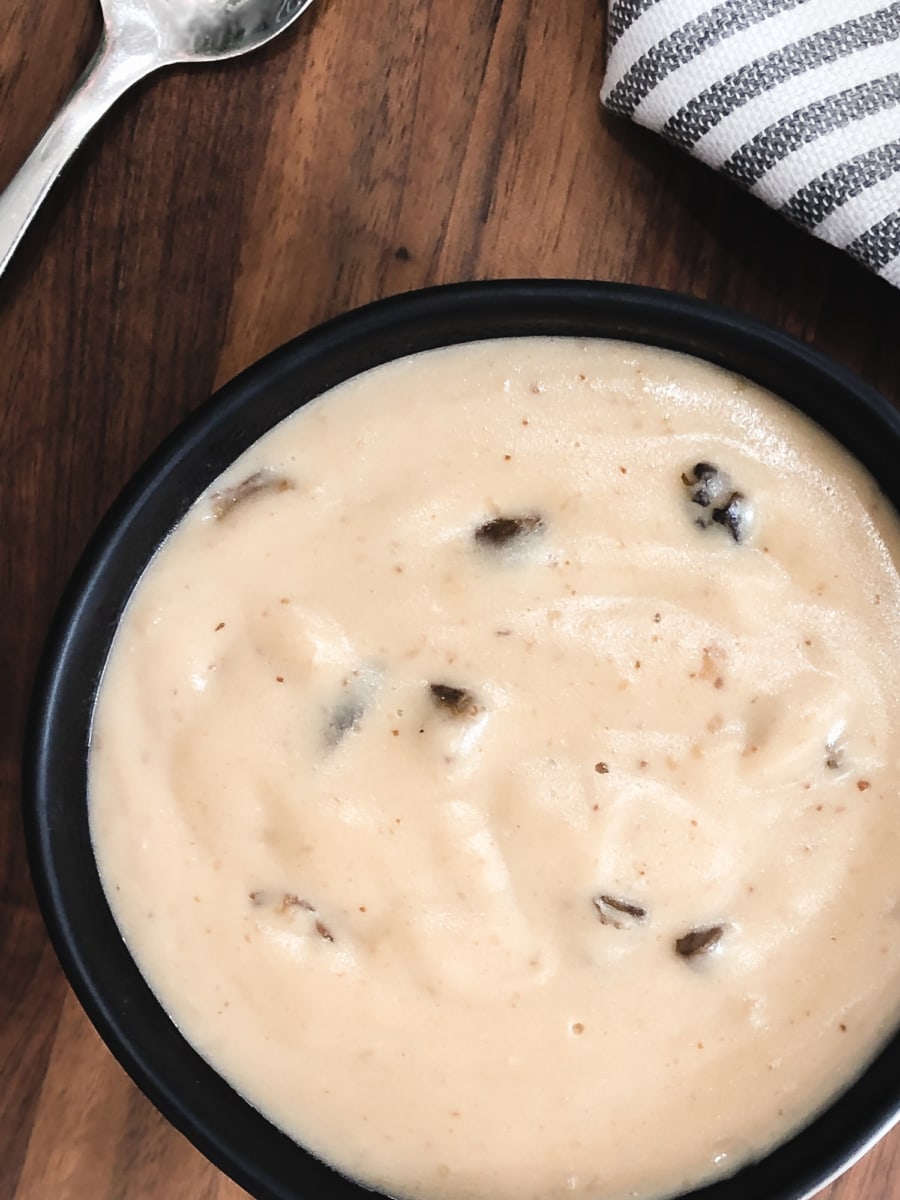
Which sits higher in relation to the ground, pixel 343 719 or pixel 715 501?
pixel 715 501

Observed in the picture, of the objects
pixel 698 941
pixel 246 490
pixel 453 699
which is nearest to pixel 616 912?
pixel 698 941

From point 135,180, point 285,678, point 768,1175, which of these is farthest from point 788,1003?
point 135,180

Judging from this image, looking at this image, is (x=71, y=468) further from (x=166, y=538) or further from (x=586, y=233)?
(x=586, y=233)

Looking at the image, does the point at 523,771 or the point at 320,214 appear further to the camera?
the point at 320,214

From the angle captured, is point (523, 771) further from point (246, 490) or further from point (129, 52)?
point (129, 52)

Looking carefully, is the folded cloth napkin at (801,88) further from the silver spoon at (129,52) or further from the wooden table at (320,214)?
the silver spoon at (129,52)

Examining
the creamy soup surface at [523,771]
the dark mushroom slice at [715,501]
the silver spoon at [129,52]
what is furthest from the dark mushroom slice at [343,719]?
the silver spoon at [129,52]
